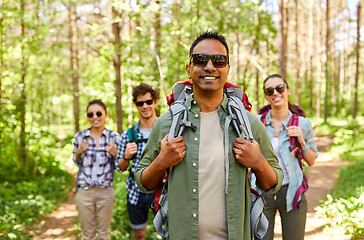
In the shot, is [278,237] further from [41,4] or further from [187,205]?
[41,4]

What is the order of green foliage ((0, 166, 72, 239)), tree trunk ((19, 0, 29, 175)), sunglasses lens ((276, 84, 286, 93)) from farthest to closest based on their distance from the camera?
tree trunk ((19, 0, 29, 175)) < green foliage ((0, 166, 72, 239)) < sunglasses lens ((276, 84, 286, 93))

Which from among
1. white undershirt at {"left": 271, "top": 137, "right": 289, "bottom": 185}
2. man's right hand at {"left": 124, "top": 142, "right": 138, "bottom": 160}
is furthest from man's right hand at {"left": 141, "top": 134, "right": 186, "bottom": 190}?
man's right hand at {"left": 124, "top": 142, "right": 138, "bottom": 160}

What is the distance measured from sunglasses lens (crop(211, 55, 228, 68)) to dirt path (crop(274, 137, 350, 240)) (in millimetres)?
4829

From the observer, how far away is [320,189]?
916 cm

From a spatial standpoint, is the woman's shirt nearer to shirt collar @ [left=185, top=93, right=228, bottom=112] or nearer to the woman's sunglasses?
the woman's sunglasses

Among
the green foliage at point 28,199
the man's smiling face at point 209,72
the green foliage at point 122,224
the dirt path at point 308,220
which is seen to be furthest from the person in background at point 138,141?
the green foliage at point 28,199

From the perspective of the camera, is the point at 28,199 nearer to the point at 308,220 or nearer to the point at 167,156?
the point at 308,220

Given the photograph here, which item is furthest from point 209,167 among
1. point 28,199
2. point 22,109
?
point 22,109

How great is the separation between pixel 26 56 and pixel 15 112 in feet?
6.08

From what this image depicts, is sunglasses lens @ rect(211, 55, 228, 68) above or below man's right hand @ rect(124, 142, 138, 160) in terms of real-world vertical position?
above

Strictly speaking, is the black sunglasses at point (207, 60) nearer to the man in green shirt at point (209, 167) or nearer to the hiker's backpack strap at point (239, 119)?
the man in green shirt at point (209, 167)

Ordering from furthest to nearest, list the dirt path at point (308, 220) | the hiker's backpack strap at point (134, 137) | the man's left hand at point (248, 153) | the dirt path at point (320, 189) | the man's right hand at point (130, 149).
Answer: the dirt path at point (308, 220) → the dirt path at point (320, 189) → the hiker's backpack strap at point (134, 137) → the man's right hand at point (130, 149) → the man's left hand at point (248, 153)

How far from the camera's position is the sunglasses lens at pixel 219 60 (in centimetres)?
200

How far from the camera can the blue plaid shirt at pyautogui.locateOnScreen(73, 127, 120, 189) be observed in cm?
438
